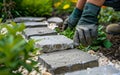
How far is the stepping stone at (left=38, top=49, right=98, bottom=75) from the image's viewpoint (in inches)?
68.9

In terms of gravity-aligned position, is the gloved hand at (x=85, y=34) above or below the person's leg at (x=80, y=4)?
below

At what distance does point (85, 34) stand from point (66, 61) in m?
0.39

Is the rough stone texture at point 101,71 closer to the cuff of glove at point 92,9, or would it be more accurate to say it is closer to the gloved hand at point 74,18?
the cuff of glove at point 92,9

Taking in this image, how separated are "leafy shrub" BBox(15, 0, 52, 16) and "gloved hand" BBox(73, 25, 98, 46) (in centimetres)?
156

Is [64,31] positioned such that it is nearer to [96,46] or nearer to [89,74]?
[96,46]

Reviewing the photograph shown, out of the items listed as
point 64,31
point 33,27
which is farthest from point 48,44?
point 33,27

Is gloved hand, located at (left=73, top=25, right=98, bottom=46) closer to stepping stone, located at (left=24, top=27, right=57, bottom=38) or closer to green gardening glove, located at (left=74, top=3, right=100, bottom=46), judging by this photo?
green gardening glove, located at (left=74, top=3, right=100, bottom=46)

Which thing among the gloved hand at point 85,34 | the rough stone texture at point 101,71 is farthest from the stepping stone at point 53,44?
the rough stone texture at point 101,71

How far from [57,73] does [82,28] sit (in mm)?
542

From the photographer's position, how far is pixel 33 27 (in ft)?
9.86

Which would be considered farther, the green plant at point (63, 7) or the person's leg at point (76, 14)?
the green plant at point (63, 7)

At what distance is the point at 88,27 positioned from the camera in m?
2.17

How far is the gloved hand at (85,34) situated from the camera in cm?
215

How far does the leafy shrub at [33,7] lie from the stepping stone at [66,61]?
1698mm
